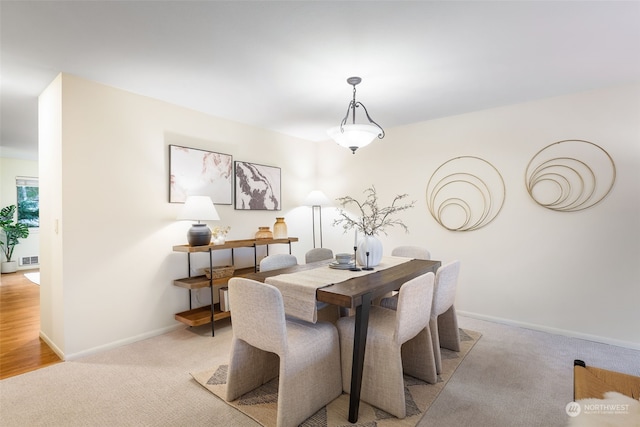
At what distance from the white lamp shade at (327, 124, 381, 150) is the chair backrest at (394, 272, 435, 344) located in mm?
1198

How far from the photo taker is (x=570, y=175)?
3082 millimetres

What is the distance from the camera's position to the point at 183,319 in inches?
121

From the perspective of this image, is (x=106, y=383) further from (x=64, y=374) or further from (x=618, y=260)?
(x=618, y=260)

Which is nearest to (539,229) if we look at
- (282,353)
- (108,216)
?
(282,353)

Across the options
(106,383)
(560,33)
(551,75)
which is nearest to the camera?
(560,33)

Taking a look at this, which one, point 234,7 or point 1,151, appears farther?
point 1,151

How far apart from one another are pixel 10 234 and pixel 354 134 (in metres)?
7.51

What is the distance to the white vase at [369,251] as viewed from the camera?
102 inches

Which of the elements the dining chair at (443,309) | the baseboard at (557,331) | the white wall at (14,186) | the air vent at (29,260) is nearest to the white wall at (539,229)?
the baseboard at (557,331)

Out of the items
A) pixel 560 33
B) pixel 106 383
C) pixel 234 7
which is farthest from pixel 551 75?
pixel 106 383

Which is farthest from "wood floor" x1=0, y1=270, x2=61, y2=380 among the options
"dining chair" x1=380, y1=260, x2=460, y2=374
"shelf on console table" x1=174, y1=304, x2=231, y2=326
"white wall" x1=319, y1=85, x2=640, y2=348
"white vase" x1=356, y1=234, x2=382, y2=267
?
"white wall" x1=319, y1=85, x2=640, y2=348

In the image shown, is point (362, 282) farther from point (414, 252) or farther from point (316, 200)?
point (316, 200)

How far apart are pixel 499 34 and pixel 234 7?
1683 mm

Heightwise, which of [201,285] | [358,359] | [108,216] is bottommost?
[358,359]
